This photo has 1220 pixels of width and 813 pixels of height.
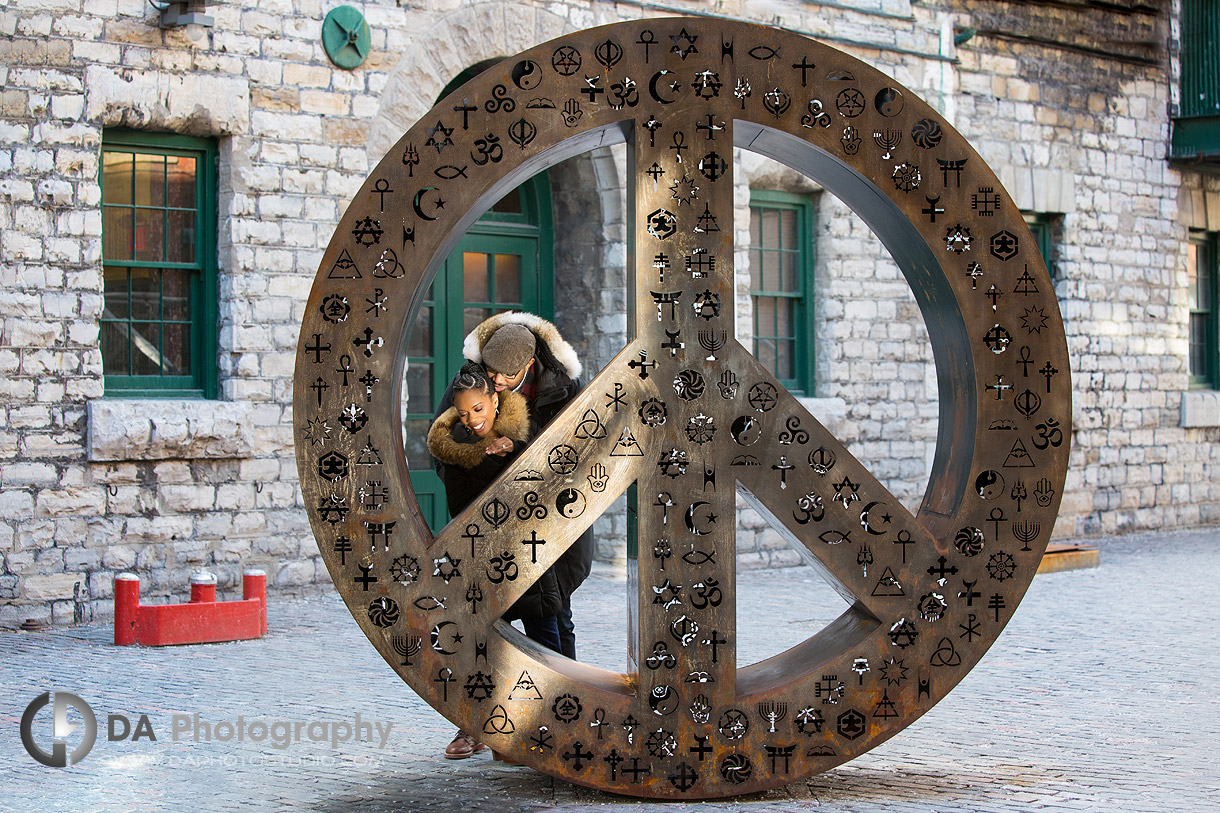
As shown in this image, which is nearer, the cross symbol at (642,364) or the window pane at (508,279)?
the cross symbol at (642,364)

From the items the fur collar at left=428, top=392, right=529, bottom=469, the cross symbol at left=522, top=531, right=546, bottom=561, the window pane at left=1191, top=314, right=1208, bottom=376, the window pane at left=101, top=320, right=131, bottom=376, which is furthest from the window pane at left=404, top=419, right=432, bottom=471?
the window pane at left=1191, top=314, right=1208, bottom=376

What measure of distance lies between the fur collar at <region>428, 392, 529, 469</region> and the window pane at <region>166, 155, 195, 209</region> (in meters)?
4.29

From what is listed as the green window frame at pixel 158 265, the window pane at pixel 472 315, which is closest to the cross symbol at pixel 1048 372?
the green window frame at pixel 158 265

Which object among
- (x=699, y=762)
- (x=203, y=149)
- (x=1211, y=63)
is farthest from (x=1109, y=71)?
(x=699, y=762)

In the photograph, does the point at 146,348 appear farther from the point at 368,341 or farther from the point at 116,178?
the point at 368,341

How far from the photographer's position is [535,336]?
16.0ft

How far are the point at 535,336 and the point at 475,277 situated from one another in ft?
16.3

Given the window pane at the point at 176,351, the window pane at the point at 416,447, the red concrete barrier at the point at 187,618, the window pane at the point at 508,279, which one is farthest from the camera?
the window pane at the point at 508,279

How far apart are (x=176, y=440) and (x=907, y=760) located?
15.7 ft

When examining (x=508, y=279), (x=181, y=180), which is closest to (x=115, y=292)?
(x=181, y=180)

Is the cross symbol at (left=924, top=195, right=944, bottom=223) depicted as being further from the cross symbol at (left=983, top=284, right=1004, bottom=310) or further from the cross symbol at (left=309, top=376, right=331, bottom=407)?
the cross symbol at (left=309, top=376, right=331, bottom=407)

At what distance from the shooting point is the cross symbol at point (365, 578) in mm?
3955

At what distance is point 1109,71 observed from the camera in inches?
504

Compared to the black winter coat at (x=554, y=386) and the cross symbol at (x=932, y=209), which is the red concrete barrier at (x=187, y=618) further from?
the cross symbol at (x=932, y=209)
